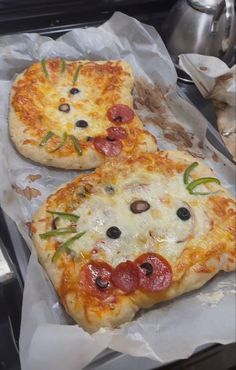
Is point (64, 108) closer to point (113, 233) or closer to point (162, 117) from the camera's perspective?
point (162, 117)

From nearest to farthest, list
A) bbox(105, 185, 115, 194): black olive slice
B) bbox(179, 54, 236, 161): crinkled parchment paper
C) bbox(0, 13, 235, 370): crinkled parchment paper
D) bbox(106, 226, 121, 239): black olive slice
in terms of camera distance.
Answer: bbox(0, 13, 235, 370): crinkled parchment paper → bbox(106, 226, 121, 239): black olive slice → bbox(105, 185, 115, 194): black olive slice → bbox(179, 54, 236, 161): crinkled parchment paper

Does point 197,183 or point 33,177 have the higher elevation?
point 197,183

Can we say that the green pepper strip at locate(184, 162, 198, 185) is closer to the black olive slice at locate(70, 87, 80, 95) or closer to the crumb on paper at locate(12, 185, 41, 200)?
the crumb on paper at locate(12, 185, 41, 200)

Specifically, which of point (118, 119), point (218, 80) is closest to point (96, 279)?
point (118, 119)

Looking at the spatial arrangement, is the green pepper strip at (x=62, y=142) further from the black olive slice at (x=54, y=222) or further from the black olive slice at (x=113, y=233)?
the black olive slice at (x=113, y=233)

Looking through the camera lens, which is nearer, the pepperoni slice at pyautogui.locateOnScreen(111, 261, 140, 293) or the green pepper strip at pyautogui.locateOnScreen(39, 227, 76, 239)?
the pepperoni slice at pyautogui.locateOnScreen(111, 261, 140, 293)

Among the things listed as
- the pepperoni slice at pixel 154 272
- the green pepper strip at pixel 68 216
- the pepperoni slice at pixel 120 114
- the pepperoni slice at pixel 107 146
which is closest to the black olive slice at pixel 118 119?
the pepperoni slice at pixel 120 114

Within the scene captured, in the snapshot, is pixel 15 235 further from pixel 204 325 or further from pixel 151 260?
pixel 204 325

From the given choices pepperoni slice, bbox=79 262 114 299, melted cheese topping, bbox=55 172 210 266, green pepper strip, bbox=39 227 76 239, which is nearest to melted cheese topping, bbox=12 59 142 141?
melted cheese topping, bbox=55 172 210 266
